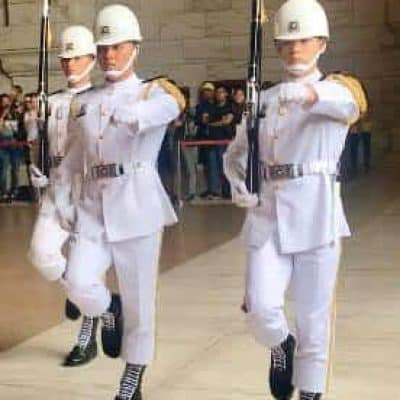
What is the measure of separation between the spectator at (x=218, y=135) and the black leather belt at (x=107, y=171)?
28.4 feet

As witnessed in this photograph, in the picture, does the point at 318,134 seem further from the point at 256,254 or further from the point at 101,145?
the point at 101,145

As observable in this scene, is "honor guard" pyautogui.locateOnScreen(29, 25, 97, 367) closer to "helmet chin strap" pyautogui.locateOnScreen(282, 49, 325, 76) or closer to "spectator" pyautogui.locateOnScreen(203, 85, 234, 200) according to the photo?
"helmet chin strap" pyautogui.locateOnScreen(282, 49, 325, 76)

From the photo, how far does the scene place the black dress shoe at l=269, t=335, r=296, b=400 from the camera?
422 centimetres

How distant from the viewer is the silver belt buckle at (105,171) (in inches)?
176

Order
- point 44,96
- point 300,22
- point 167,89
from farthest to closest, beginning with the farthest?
point 44,96, point 167,89, point 300,22

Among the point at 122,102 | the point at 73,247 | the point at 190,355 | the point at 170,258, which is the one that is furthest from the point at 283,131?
the point at 170,258

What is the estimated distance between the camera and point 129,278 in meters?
4.40

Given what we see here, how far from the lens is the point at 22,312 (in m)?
6.72

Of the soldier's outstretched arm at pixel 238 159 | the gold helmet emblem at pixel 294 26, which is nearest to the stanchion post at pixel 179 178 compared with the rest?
the soldier's outstretched arm at pixel 238 159

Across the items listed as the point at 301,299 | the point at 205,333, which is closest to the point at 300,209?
the point at 301,299

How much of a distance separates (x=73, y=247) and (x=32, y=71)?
500 inches

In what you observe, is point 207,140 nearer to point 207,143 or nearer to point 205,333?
point 207,143

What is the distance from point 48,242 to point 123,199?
71 cm

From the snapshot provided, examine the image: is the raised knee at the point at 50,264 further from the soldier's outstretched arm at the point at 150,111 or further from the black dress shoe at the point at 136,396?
the soldier's outstretched arm at the point at 150,111
